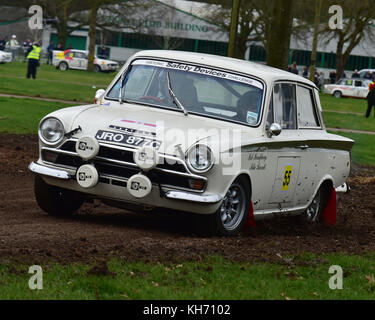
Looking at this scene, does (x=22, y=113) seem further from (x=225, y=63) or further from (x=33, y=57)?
(x=33, y=57)

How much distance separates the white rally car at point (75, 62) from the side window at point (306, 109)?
55419mm

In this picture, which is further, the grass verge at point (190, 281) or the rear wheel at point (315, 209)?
the rear wheel at point (315, 209)

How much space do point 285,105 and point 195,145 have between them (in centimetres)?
214

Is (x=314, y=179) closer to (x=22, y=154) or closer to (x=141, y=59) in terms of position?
(x=141, y=59)

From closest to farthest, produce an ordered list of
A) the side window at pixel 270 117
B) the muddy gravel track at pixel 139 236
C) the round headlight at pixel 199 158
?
the muddy gravel track at pixel 139 236
the round headlight at pixel 199 158
the side window at pixel 270 117

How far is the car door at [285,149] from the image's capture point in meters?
8.91

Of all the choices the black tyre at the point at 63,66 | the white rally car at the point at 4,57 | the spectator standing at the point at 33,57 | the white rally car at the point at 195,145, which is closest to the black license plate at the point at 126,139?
the white rally car at the point at 195,145

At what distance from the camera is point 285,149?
906cm

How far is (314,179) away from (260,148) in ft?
5.58

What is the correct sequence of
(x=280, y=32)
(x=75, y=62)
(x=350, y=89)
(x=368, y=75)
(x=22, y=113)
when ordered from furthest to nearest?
(x=368, y=75)
(x=75, y=62)
(x=350, y=89)
(x=22, y=113)
(x=280, y=32)

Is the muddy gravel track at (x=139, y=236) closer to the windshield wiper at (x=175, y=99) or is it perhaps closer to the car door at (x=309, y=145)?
the car door at (x=309, y=145)

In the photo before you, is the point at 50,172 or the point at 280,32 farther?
the point at 280,32

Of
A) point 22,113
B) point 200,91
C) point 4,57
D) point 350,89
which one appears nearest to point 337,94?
point 350,89
